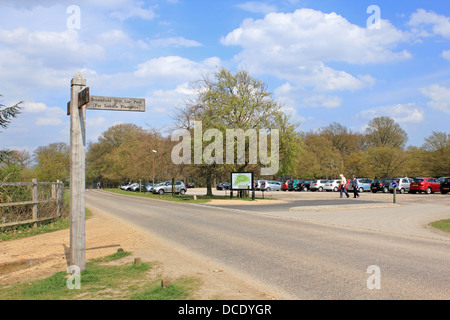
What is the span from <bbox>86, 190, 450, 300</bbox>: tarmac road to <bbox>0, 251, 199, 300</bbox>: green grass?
5.11 feet

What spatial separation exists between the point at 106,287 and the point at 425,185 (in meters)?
39.8

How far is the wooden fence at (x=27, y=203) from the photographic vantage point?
12.6 metres

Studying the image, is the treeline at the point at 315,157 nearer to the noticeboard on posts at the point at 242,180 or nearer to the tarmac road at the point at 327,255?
the noticeboard on posts at the point at 242,180

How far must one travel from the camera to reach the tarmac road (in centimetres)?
561

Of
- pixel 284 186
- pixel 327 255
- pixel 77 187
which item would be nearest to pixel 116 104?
pixel 77 187

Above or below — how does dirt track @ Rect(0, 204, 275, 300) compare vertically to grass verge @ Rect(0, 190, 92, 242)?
above

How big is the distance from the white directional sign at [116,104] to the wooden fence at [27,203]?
7057 mm

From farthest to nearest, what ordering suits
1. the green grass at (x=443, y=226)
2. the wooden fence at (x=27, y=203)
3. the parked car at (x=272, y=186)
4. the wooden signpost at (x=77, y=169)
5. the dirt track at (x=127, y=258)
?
the parked car at (x=272, y=186), the green grass at (x=443, y=226), the wooden fence at (x=27, y=203), the wooden signpost at (x=77, y=169), the dirt track at (x=127, y=258)

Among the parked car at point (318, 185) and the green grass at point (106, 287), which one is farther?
the parked car at point (318, 185)

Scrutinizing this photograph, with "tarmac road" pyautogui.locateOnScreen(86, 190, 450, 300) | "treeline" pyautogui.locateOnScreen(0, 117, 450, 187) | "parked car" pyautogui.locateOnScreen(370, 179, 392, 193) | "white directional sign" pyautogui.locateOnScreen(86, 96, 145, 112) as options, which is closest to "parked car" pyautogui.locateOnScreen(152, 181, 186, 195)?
"treeline" pyautogui.locateOnScreen(0, 117, 450, 187)

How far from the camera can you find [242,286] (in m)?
5.71

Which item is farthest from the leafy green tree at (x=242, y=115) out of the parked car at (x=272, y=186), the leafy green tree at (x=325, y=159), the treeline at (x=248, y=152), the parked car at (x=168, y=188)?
the leafy green tree at (x=325, y=159)

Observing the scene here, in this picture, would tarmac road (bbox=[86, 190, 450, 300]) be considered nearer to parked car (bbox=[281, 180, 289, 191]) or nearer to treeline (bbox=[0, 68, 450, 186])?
treeline (bbox=[0, 68, 450, 186])
